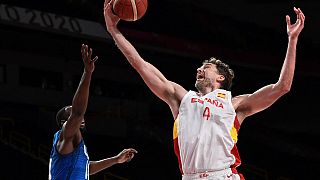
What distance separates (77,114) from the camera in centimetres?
476

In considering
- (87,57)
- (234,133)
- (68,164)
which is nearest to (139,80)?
(68,164)

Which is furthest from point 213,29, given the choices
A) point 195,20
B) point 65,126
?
point 65,126

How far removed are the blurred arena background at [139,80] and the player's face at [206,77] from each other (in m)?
9.28

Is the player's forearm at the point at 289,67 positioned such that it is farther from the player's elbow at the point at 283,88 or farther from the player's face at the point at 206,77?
the player's face at the point at 206,77

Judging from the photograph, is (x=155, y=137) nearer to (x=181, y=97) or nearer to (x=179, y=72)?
(x=179, y=72)

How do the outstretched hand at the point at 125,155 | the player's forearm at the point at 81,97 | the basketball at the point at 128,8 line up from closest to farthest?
the basketball at the point at 128,8 → the player's forearm at the point at 81,97 → the outstretched hand at the point at 125,155

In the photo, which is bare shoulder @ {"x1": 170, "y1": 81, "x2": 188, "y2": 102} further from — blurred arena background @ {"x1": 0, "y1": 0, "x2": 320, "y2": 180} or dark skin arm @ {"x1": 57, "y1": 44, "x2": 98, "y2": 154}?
blurred arena background @ {"x1": 0, "y1": 0, "x2": 320, "y2": 180}

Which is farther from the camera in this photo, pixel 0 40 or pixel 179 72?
pixel 179 72

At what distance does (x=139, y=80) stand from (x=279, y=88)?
54.5ft

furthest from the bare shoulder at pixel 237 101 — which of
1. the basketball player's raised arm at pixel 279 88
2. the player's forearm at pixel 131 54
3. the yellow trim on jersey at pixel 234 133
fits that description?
the player's forearm at pixel 131 54

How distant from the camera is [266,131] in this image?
20297 millimetres

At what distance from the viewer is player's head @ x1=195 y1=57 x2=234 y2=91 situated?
413cm

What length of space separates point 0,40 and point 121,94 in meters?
4.62

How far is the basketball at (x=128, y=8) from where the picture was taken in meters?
4.27
